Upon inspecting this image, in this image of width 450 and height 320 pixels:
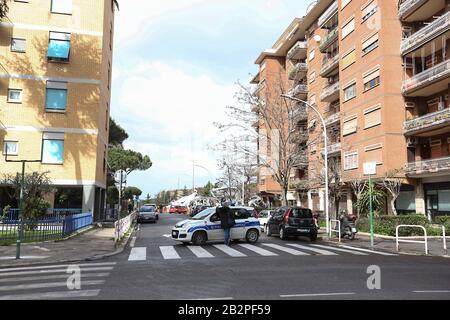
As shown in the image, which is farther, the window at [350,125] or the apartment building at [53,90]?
the window at [350,125]

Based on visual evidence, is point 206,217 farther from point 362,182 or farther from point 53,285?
point 362,182

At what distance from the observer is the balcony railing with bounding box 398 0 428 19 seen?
2809cm

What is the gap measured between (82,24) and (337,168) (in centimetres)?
2384

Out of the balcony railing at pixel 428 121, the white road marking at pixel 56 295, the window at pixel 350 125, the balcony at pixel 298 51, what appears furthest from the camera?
the balcony at pixel 298 51

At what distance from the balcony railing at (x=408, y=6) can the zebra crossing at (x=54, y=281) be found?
88.6 ft

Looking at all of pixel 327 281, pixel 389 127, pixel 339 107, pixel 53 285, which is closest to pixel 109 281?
pixel 53 285

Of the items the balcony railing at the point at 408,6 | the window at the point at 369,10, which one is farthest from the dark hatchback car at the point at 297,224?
the window at the point at 369,10

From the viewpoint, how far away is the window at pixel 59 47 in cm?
2669

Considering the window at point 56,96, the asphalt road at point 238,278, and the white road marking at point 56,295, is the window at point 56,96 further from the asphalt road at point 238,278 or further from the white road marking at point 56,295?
the white road marking at point 56,295

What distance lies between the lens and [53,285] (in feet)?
27.0

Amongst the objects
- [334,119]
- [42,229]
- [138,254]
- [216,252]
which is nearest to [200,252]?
[216,252]

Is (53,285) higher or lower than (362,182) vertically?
lower

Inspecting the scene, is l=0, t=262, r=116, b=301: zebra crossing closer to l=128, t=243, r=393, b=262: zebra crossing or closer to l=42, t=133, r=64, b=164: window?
l=128, t=243, r=393, b=262: zebra crossing

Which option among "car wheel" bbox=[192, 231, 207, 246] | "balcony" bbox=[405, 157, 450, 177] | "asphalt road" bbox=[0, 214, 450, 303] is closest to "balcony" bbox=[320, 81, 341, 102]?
"balcony" bbox=[405, 157, 450, 177]
